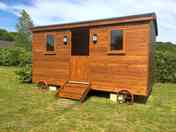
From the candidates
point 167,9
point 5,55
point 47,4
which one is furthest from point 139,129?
point 5,55

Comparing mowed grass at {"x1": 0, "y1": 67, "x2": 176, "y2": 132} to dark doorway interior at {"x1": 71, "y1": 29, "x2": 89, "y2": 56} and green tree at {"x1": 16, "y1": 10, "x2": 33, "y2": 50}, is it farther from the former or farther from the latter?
green tree at {"x1": 16, "y1": 10, "x2": 33, "y2": 50}

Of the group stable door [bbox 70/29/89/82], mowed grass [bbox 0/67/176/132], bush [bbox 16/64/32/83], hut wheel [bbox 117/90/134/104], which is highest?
stable door [bbox 70/29/89/82]

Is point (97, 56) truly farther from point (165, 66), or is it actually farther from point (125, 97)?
point (165, 66)

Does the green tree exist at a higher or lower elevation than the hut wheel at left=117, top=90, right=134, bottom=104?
higher

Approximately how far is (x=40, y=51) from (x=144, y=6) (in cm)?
653

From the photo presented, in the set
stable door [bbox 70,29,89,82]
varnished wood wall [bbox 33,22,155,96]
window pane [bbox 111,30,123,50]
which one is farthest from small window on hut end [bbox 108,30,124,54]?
stable door [bbox 70,29,89,82]

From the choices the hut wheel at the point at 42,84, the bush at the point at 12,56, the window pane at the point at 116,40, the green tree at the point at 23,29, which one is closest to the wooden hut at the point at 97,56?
the window pane at the point at 116,40

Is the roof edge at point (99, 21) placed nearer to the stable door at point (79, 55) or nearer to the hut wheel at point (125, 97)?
the stable door at point (79, 55)

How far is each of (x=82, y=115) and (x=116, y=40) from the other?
328 centimetres

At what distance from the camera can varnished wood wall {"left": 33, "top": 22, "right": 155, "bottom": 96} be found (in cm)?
660

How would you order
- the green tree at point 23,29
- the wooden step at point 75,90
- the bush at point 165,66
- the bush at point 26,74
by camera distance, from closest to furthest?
the wooden step at point 75,90, the bush at point 26,74, the bush at point 165,66, the green tree at point 23,29

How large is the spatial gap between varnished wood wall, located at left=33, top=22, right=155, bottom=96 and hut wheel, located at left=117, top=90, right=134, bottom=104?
0.57ft

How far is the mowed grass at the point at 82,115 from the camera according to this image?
14.9 ft

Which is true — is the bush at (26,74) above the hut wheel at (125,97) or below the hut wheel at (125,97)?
above
